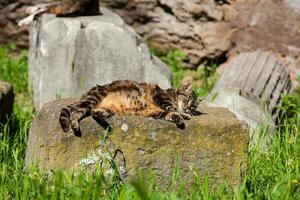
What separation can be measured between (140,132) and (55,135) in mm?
639

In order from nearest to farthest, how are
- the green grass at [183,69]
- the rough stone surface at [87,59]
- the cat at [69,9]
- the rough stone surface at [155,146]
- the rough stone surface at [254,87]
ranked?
the rough stone surface at [155,146] < the rough stone surface at [254,87] < the rough stone surface at [87,59] < the cat at [69,9] < the green grass at [183,69]

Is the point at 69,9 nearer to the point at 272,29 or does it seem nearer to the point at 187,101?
the point at 272,29

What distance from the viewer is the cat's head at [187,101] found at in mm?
5922

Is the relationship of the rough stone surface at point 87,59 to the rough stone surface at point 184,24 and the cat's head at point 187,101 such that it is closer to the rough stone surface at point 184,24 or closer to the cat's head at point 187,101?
the rough stone surface at point 184,24

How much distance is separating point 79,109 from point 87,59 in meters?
2.95

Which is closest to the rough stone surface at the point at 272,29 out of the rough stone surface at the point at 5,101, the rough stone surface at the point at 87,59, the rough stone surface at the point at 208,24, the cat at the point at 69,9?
the rough stone surface at the point at 208,24

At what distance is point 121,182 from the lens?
5.11m

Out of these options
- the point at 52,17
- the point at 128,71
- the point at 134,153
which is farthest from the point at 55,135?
the point at 52,17

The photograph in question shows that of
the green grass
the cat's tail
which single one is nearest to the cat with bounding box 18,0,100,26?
the green grass

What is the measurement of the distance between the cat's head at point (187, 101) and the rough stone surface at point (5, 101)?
5.82 ft

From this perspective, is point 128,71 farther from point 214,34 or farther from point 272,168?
point 272,168

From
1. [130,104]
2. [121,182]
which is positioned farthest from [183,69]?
[121,182]

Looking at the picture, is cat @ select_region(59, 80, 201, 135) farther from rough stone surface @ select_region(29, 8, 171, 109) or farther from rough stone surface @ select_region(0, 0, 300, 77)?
rough stone surface @ select_region(0, 0, 300, 77)

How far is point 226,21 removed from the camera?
32.5 feet
